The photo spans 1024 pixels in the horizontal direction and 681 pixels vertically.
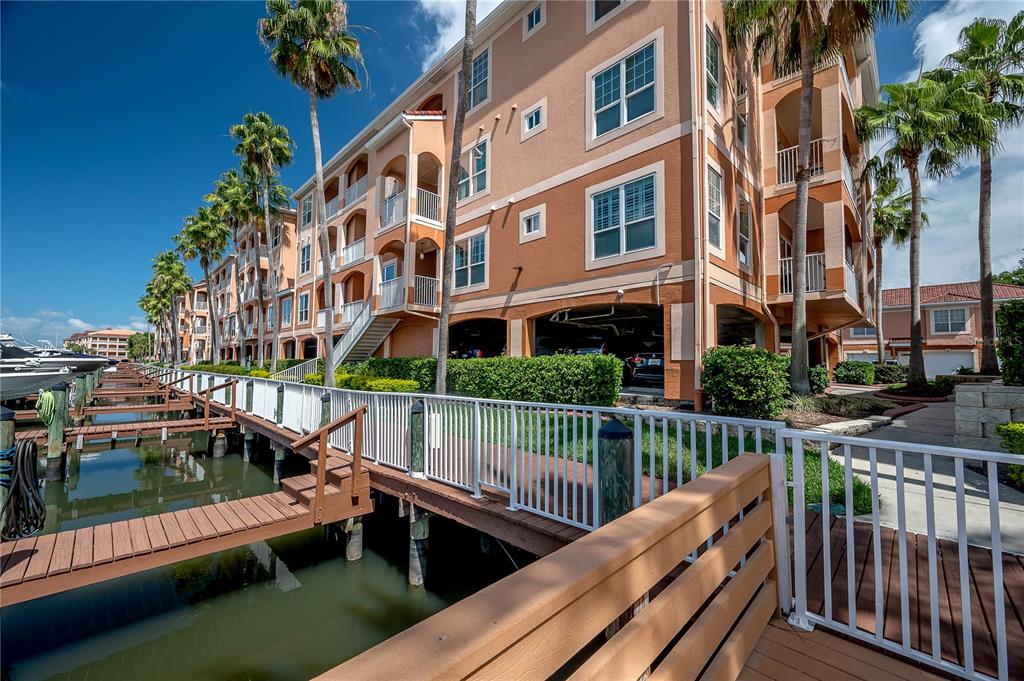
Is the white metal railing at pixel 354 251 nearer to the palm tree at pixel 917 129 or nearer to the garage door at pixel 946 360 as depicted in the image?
the palm tree at pixel 917 129

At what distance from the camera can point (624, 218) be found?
11.5m

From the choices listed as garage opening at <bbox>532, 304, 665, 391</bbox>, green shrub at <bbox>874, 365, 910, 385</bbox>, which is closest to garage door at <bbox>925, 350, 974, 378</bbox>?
green shrub at <bbox>874, 365, 910, 385</bbox>

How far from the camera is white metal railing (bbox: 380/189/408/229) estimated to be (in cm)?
1770

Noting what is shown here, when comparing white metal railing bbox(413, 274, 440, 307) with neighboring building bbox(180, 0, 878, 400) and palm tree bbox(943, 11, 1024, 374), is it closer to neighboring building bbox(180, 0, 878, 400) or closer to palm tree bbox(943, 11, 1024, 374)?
neighboring building bbox(180, 0, 878, 400)

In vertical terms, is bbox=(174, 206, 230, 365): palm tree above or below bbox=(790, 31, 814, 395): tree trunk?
above

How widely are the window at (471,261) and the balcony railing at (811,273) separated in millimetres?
9626

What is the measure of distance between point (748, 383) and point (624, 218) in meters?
5.35

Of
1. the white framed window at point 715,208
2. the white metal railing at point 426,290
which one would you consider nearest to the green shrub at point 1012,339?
the white framed window at point 715,208

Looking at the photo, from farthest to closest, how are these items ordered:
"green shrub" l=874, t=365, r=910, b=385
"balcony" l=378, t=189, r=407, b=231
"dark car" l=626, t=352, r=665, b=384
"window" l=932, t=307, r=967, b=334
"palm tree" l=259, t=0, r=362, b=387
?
"window" l=932, t=307, r=967, b=334, "green shrub" l=874, t=365, r=910, b=385, "balcony" l=378, t=189, r=407, b=231, "dark car" l=626, t=352, r=665, b=384, "palm tree" l=259, t=0, r=362, b=387

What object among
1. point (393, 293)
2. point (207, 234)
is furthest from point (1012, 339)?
point (207, 234)

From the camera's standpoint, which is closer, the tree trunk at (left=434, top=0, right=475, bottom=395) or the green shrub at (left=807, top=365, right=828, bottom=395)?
the tree trunk at (left=434, top=0, right=475, bottom=395)

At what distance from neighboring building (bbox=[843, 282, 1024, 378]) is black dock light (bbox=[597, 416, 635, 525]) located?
3693 centimetres

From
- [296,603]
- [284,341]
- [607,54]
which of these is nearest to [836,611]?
[296,603]

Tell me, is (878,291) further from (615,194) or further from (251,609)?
(251,609)
